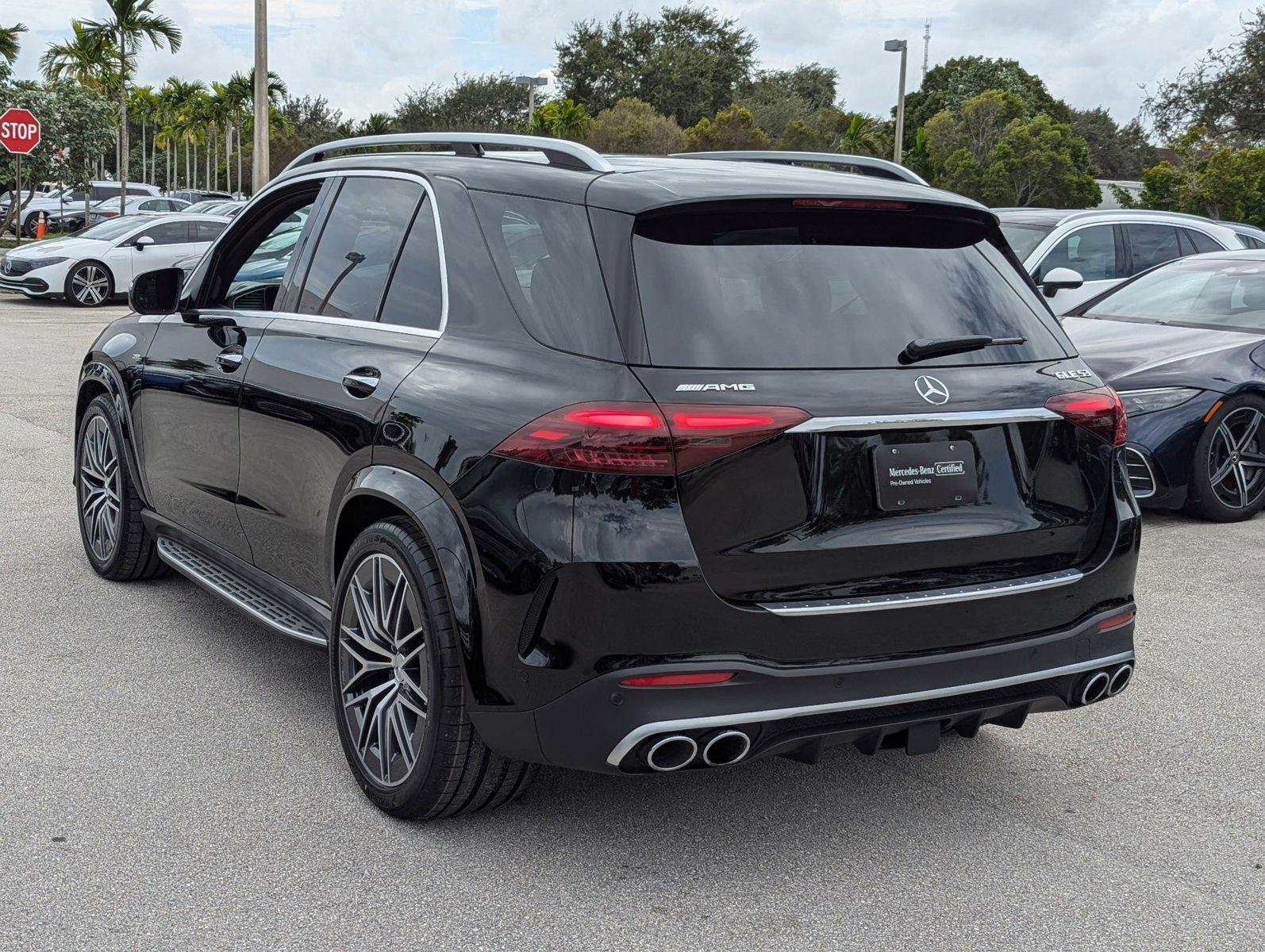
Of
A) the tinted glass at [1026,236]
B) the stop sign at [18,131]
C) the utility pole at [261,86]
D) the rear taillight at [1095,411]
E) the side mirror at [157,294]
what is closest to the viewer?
the rear taillight at [1095,411]

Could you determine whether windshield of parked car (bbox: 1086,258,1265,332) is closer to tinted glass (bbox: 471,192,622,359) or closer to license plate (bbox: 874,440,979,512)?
license plate (bbox: 874,440,979,512)

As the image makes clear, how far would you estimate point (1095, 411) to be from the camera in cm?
362

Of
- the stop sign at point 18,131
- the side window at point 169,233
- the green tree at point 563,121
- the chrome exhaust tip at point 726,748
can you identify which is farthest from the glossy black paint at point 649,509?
the green tree at point 563,121

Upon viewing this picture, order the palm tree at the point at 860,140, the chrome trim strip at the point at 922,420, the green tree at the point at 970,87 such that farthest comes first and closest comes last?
1. the green tree at the point at 970,87
2. the palm tree at the point at 860,140
3. the chrome trim strip at the point at 922,420

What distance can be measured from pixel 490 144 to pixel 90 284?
19419 mm

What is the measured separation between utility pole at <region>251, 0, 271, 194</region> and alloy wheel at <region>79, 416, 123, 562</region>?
17.3m

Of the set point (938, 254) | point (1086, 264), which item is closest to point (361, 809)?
point (938, 254)

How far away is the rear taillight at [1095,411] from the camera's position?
354cm

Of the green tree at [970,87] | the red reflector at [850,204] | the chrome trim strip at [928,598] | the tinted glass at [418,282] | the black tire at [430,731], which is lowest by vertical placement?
the black tire at [430,731]

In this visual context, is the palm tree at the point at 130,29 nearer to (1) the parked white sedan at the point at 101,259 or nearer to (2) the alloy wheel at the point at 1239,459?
(1) the parked white sedan at the point at 101,259

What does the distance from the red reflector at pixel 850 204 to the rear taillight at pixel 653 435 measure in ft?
2.00

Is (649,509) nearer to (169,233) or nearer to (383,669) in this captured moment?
(383,669)

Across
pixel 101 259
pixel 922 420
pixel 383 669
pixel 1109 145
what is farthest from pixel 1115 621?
pixel 1109 145

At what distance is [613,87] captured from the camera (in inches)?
3250
